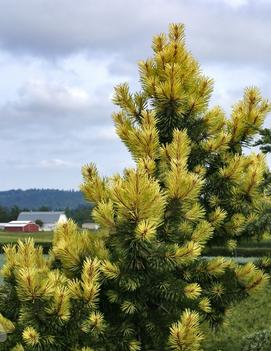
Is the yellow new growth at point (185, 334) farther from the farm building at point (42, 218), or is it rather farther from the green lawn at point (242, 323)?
the farm building at point (42, 218)

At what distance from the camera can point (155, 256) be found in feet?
17.7

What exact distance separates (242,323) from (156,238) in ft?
23.2

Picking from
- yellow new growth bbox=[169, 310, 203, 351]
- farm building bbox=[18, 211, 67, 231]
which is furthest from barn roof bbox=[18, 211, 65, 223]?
yellow new growth bbox=[169, 310, 203, 351]

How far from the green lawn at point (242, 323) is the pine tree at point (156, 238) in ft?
11.6

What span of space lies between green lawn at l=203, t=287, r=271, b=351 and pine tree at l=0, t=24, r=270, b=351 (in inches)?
140

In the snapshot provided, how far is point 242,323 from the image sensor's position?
12.0 meters

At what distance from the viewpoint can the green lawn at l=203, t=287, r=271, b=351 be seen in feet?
32.0

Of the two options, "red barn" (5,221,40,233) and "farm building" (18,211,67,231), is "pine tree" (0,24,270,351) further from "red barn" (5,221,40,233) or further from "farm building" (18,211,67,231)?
"farm building" (18,211,67,231)

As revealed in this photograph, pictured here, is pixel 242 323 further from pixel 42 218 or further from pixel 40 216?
pixel 40 216

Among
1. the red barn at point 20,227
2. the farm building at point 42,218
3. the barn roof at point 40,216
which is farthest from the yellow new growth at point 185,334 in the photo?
the barn roof at point 40,216

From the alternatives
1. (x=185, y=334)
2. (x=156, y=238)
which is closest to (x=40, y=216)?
(x=156, y=238)

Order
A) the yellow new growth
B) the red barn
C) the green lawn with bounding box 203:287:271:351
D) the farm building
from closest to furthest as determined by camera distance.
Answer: the yellow new growth
the green lawn with bounding box 203:287:271:351
the red barn
the farm building

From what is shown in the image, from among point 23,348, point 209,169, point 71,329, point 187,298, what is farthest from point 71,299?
point 209,169

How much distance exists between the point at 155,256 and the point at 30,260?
1.12 metres
